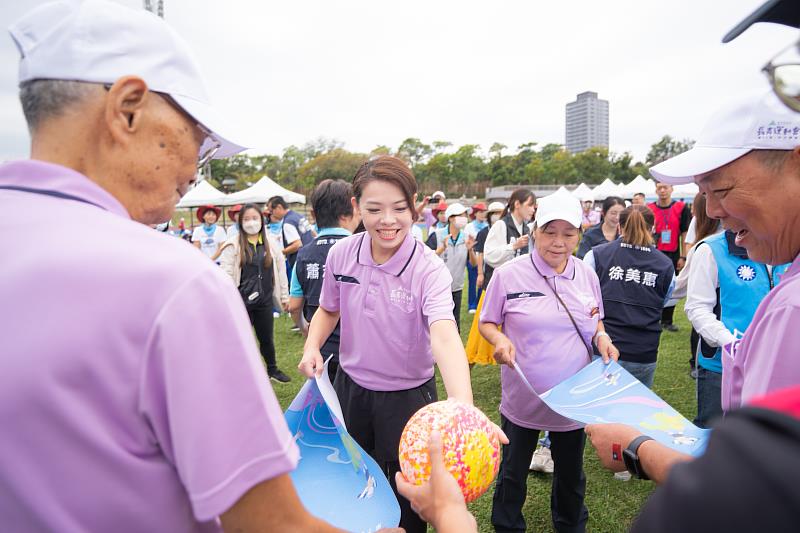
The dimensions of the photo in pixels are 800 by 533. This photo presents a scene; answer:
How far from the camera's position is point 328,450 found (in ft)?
7.13

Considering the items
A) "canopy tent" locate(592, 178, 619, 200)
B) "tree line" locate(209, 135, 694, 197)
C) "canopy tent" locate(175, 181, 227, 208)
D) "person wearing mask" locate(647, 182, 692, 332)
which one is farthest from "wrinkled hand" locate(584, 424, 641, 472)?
"tree line" locate(209, 135, 694, 197)

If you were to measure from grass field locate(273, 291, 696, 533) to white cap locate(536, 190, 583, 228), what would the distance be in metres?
2.12

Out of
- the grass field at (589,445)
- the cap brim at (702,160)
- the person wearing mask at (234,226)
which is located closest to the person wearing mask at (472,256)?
the grass field at (589,445)

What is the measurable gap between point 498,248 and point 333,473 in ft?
15.9

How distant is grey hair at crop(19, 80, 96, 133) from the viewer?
95cm

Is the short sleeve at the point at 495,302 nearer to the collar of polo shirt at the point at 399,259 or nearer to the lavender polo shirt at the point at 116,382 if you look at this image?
the collar of polo shirt at the point at 399,259

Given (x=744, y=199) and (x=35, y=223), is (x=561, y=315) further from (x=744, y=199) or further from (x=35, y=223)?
(x=35, y=223)

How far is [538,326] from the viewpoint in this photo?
9.48 feet

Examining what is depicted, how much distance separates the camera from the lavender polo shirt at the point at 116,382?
2.49 feet

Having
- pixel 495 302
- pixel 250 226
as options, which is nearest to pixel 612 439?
pixel 495 302

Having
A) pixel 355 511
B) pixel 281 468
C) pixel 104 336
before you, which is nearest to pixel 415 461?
pixel 355 511

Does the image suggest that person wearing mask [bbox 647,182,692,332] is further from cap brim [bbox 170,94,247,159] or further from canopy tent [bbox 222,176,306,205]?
canopy tent [bbox 222,176,306,205]

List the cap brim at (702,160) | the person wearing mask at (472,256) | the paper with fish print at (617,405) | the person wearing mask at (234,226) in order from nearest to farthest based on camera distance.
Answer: the cap brim at (702,160) → the paper with fish print at (617,405) → the person wearing mask at (234,226) → the person wearing mask at (472,256)

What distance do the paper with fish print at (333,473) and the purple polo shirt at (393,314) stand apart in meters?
0.27
